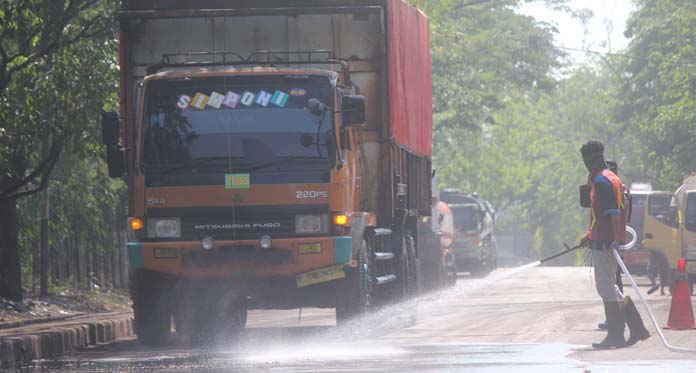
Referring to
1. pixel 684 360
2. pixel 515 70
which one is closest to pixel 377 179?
pixel 684 360

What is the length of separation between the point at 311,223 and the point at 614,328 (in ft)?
12.5

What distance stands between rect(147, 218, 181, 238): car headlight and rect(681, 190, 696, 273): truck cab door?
14.9 metres

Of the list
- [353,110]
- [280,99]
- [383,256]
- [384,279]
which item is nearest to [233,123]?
[280,99]

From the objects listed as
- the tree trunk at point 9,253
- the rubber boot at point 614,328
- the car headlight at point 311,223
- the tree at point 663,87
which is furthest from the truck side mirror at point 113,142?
the tree at point 663,87

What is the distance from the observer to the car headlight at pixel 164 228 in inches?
651

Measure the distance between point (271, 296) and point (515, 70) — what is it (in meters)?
41.7

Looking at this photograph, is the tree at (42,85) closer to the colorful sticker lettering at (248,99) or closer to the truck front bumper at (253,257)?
the truck front bumper at (253,257)

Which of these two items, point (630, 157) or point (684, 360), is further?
point (630, 157)

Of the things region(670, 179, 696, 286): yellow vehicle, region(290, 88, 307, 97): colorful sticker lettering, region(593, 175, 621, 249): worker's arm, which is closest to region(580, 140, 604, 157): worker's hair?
region(593, 175, 621, 249): worker's arm

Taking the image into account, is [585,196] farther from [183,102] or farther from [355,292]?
[183,102]

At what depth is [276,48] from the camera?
18.1 m

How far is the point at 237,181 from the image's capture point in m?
16.3

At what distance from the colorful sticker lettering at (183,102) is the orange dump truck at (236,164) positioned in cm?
1

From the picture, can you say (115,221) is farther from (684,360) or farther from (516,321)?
(684,360)
